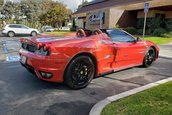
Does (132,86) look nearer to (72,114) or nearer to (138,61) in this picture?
(138,61)

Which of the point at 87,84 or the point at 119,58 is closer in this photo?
the point at 87,84

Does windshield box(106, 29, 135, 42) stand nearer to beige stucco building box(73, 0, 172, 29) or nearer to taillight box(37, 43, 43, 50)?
taillight box(37, 43, 43, 50)

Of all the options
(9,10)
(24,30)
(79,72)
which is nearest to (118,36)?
(79,72)

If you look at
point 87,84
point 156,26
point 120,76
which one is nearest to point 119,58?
point 120,76

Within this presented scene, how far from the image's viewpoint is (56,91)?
446 centimetres

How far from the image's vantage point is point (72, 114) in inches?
134

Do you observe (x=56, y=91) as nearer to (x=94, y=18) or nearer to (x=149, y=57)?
(x=149, y=57)

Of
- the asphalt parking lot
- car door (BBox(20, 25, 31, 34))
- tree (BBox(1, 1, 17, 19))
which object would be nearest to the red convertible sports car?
the asphalt parking lot

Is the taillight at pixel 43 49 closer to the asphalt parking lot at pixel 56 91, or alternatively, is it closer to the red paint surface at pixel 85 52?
the red paint surface at pixel 85 52

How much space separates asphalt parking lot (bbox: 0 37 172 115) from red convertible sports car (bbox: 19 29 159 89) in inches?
11.6

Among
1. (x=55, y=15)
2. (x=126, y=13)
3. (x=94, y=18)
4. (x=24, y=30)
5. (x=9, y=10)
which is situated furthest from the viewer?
(x=9, y=10)

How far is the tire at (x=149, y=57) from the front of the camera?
6.57 m

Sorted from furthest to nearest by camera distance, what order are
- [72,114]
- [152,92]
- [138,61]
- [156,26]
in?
[156,26] → [138,61] → [152,92] → [72,114]

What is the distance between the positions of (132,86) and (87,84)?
1119 mm
